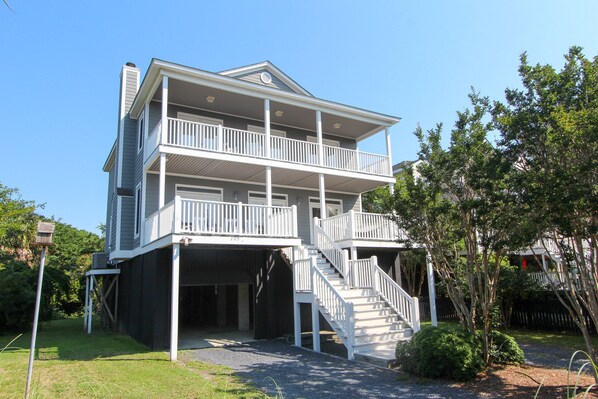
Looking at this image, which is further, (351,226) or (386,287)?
(351,226)

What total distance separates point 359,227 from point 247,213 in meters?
4.09

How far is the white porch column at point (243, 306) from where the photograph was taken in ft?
53.9

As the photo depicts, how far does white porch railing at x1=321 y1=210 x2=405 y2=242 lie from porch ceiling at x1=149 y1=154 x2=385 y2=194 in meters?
2.12

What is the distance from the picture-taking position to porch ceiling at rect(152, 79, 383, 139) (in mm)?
14680

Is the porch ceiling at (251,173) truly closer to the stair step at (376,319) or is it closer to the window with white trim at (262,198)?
the window with white trim at (262,198)

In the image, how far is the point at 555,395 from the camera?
21.0ft

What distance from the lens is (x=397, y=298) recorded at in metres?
12.2

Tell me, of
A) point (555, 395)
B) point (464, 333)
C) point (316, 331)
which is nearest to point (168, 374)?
point (316, 331)

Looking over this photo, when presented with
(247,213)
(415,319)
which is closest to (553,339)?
(415,319)

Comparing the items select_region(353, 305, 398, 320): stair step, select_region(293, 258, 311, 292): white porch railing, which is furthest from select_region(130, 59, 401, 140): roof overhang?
select_region(353, 305, 398, 320): stair step

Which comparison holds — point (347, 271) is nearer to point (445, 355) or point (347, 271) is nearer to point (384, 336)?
point (384, 336)

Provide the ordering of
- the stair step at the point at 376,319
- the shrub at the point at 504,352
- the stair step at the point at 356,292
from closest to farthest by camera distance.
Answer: the shrub at the point at 504,352 < the stair step at the point at 376,319 < the stair step at the point at 356,292

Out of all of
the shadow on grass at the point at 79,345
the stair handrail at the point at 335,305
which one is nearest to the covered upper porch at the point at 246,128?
the stair handrail at the point at 335,305

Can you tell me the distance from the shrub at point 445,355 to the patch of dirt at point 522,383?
0.27 meters
